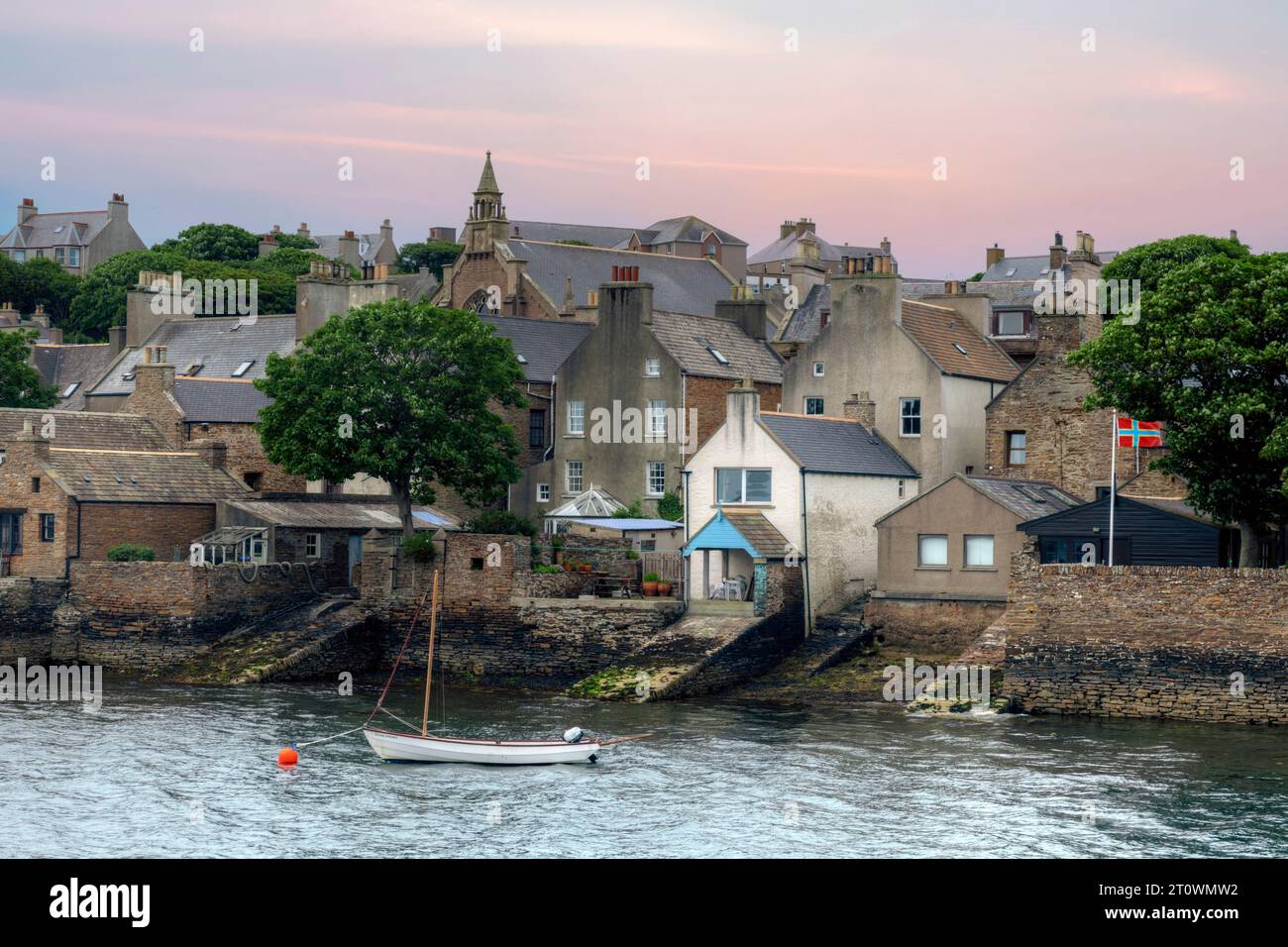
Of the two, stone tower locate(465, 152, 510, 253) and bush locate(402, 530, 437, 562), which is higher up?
stone tower locate(465, 152, 510, 253)

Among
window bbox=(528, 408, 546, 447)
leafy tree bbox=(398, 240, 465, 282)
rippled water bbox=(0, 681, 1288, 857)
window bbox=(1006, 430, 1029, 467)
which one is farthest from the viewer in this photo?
leafy tree bbox=(398, 240, 465, 282)

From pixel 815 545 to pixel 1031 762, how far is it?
19306mm

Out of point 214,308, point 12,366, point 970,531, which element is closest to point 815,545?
point 970,531

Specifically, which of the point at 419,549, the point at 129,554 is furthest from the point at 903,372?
the point at 129,554

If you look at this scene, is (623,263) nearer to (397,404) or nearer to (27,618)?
(397,404)

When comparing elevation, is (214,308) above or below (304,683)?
above

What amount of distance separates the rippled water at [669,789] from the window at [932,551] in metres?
7.82

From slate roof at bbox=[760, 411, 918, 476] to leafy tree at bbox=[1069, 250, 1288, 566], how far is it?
1180cm

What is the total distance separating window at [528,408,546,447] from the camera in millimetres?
77125

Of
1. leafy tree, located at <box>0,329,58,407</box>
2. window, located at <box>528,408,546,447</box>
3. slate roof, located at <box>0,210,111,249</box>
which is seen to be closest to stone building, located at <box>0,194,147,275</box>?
slate roof, located at <box>0,210,111,249</box>

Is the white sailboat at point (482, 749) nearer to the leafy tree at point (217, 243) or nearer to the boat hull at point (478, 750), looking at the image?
the boat hull at point (478, 750)

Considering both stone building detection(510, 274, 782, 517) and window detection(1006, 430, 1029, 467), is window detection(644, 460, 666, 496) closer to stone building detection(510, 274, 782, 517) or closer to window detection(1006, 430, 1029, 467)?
stone building detection(510, 274, 782, 517)
